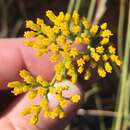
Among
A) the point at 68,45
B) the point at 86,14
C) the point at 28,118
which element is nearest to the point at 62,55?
the point at 68,45

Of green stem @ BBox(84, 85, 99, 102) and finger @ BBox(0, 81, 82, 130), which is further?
green stem @ BBox(84, 85, 99, 102)

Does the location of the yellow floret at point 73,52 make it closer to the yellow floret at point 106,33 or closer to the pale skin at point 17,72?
the yellow floret at point 106,33

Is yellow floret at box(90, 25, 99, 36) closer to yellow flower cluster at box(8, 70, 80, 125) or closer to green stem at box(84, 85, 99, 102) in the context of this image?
yellow flower cluster at box(8, 70, 80, 125)

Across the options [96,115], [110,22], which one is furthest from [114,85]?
[110,22]

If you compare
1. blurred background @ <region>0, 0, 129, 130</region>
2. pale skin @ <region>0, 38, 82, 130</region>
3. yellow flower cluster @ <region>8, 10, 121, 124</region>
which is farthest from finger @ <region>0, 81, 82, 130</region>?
blurred background @ <region>0, 0, 129, 130</region>

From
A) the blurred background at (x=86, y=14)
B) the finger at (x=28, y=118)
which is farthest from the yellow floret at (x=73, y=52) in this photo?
the blurred background at (x=86, y=14)
